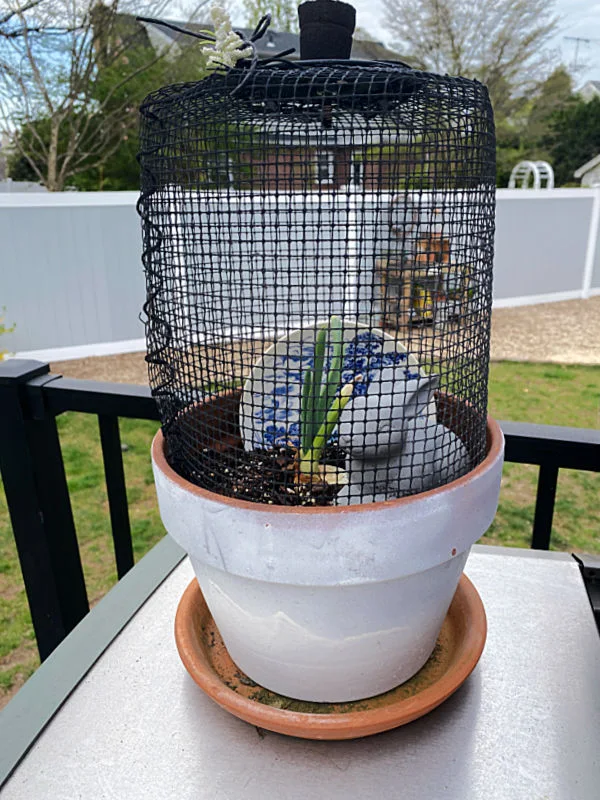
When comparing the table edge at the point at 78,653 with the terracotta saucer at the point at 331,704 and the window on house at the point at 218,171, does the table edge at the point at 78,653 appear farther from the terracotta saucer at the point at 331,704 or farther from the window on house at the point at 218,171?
the window on house at the point at 218,171

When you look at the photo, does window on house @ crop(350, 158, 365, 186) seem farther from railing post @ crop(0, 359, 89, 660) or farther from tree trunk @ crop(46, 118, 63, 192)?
tree trunk @ crop(46, 118, 63, 192)

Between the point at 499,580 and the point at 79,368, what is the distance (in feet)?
13.4

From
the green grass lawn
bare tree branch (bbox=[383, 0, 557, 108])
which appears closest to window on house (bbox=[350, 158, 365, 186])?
the green grass lawn

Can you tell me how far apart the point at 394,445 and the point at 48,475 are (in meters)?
0.86

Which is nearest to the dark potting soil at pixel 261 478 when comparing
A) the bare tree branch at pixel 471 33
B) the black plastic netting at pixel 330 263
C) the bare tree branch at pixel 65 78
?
the black plastic netting at pixel 330 263

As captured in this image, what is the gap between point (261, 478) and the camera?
71 centimetres

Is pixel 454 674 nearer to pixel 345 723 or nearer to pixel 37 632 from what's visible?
pixel 345 723

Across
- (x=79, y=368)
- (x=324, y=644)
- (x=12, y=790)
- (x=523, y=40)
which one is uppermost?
(x=523, y=40)

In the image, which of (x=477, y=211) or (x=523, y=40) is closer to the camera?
(x=477, y=211)

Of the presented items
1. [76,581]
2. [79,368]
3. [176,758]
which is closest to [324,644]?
[176,758]

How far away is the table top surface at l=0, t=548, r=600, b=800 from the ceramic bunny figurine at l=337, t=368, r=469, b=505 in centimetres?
28

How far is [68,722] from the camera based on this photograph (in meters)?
0.73

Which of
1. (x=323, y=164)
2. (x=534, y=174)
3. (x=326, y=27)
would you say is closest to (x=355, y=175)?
(x=323, y=164)

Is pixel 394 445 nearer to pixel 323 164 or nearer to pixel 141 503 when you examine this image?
pixel 323 164
